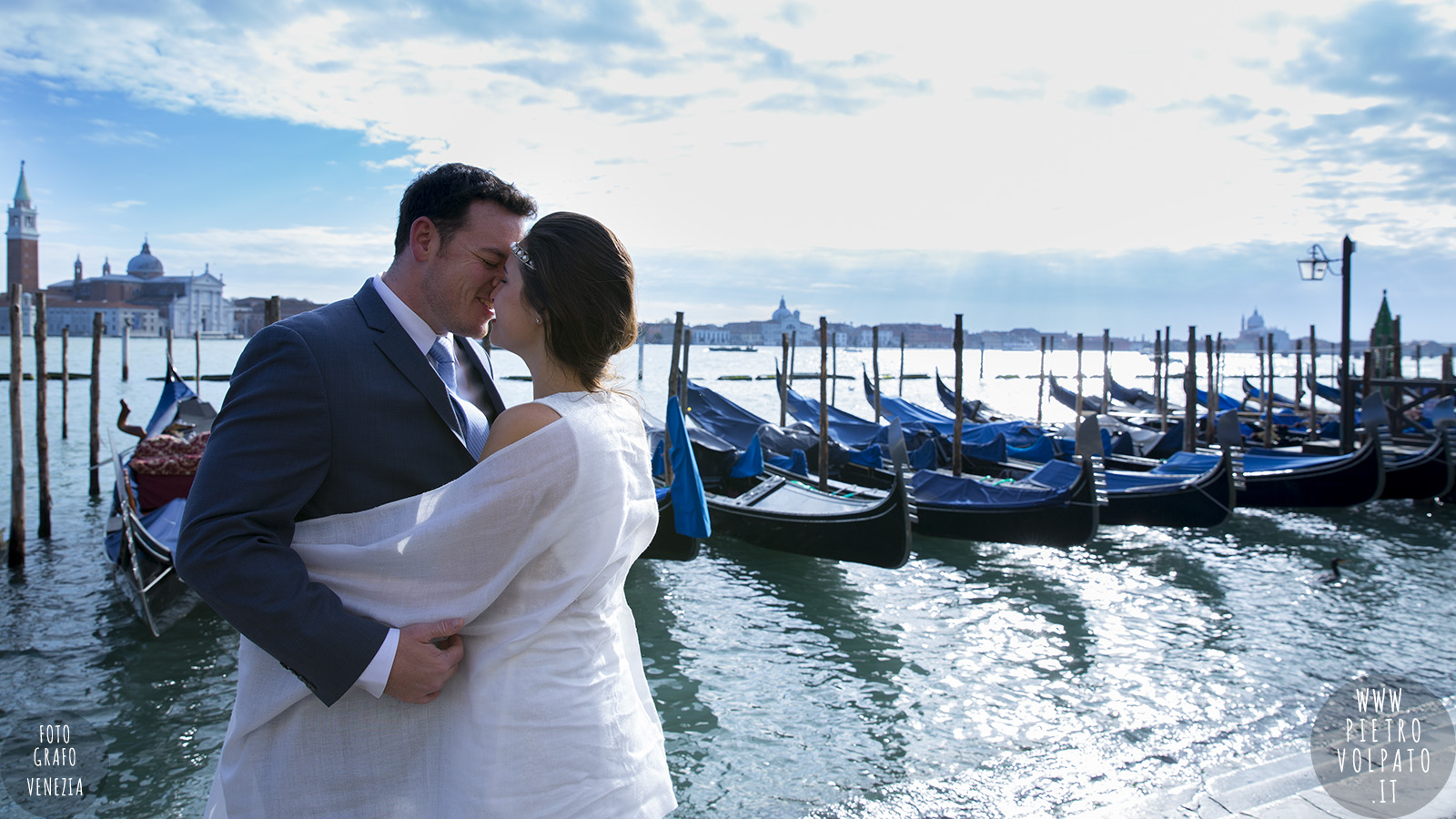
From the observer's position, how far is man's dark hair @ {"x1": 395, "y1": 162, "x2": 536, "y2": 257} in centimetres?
120

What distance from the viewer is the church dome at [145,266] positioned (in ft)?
295

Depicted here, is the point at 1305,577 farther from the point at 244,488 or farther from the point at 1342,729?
the point at 244,488

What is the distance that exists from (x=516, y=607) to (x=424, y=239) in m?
0.59

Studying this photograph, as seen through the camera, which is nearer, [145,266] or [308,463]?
[308,463]

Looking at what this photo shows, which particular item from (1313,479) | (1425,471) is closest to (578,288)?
(1313,479)

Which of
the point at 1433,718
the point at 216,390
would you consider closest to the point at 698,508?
Answer: the point at 1433,718

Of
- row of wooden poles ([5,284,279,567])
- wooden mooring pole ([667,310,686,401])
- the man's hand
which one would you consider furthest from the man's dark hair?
wooden mooring pole ([667,310,686,401])

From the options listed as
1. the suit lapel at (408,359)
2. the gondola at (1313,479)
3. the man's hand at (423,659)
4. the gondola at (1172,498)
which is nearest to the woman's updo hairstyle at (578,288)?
the suit lapel at (408,359)

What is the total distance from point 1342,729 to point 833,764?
2162 mm

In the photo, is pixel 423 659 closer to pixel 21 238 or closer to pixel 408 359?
pixel 408 359

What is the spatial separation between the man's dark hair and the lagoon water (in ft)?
1.11

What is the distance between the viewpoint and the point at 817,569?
7652 millimetres

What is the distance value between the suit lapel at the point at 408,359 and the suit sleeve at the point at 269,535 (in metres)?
0.13

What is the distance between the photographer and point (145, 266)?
295ft
